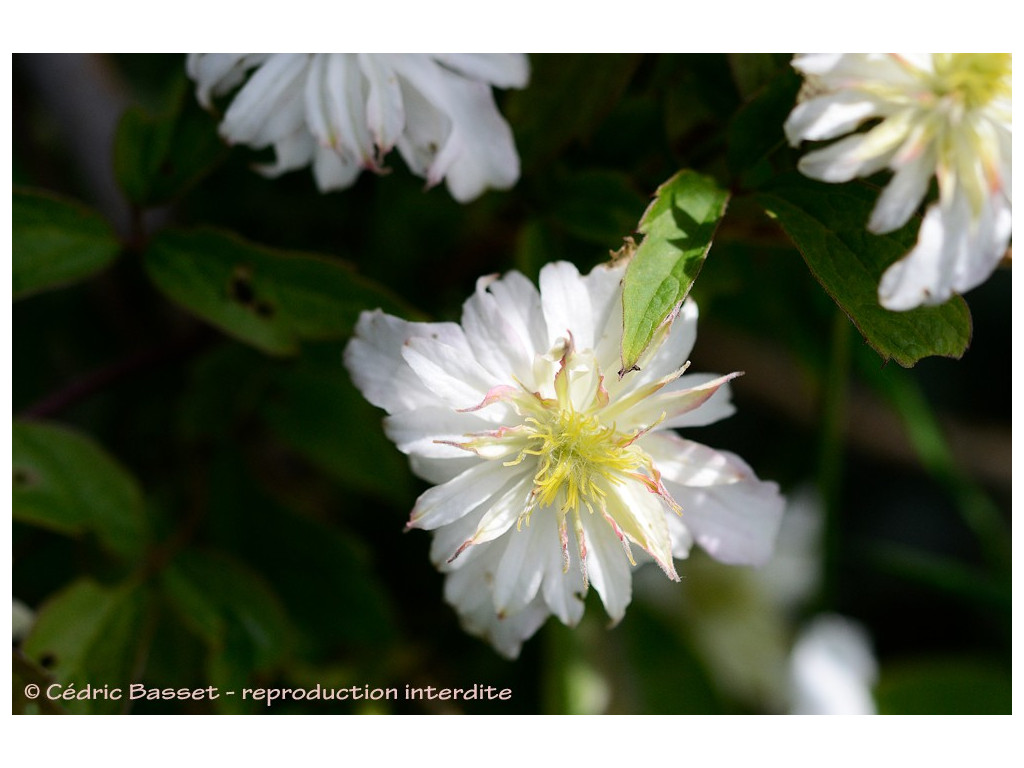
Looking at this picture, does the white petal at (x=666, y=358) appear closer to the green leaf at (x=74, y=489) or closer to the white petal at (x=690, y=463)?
the white petal at (x=690, y=463)

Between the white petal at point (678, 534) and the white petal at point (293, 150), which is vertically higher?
the white petal at point (293, 150)

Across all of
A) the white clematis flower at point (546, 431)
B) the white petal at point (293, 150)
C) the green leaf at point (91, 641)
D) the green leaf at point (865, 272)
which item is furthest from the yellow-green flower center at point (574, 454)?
the green leaf at point (91, 641)

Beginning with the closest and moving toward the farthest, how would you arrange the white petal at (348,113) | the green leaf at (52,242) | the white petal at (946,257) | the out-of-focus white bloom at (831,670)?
the white petal at (946,257), the white petal at (348,113), the green leaf at (52,242), the out-of-focus white bloom at (831,670)

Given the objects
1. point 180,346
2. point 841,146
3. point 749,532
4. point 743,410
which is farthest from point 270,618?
point 743,410

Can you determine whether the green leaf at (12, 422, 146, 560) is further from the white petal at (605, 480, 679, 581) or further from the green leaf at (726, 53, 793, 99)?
the green leaf at (726, 53, 793, 99)

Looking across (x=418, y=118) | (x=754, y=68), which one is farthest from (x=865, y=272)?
(x=418, y=118)

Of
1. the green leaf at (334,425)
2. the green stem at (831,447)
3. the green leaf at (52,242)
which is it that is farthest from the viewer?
the green stem at (831,447)
